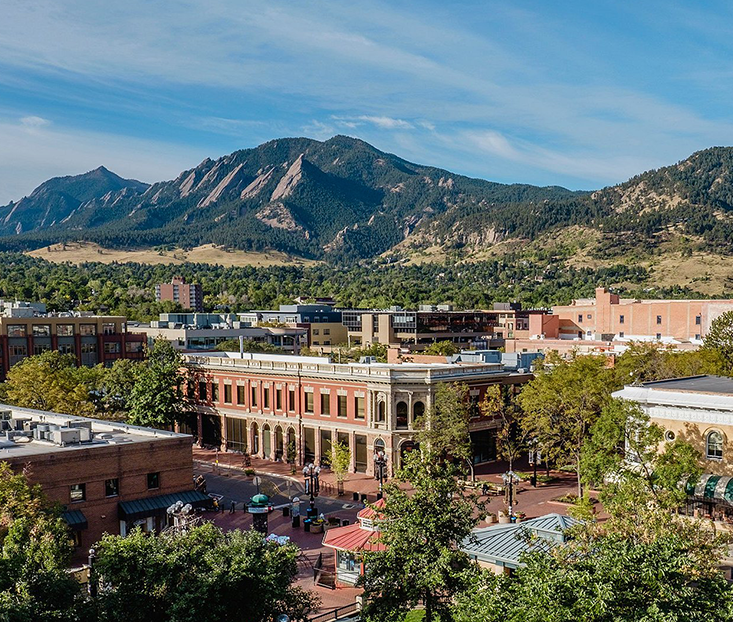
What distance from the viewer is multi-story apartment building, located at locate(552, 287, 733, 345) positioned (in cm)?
11612

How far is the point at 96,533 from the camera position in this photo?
41500 millimetres

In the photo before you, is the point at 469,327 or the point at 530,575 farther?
the point at 469,327

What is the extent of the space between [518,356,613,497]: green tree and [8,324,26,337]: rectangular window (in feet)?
264

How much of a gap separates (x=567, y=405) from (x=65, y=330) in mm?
85552

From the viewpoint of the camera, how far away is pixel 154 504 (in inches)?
1694

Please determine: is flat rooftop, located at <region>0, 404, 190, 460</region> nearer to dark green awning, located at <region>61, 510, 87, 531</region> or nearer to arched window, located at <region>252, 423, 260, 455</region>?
dark green awning, located at <region>61, 510, 87, 531</region>

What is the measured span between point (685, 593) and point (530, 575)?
3877 mm

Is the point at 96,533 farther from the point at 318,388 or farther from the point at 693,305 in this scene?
the point at 693,305

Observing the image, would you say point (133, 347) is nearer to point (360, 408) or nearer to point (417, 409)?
point (360, 408)

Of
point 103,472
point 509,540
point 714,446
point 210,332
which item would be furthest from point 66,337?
point 509,540

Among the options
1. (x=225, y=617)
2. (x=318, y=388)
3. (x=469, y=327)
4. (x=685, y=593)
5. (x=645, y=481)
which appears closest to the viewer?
(x=685, y=593)

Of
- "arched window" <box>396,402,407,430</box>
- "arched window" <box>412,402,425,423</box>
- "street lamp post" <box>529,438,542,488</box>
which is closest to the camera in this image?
"street lamp post" <box>529,438,542,488</box>

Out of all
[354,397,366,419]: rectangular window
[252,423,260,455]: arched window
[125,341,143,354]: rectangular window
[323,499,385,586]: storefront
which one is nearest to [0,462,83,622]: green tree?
[323,499,385,586]: storefront

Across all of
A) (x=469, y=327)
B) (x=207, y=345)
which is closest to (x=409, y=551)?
(x=207, y=345)
